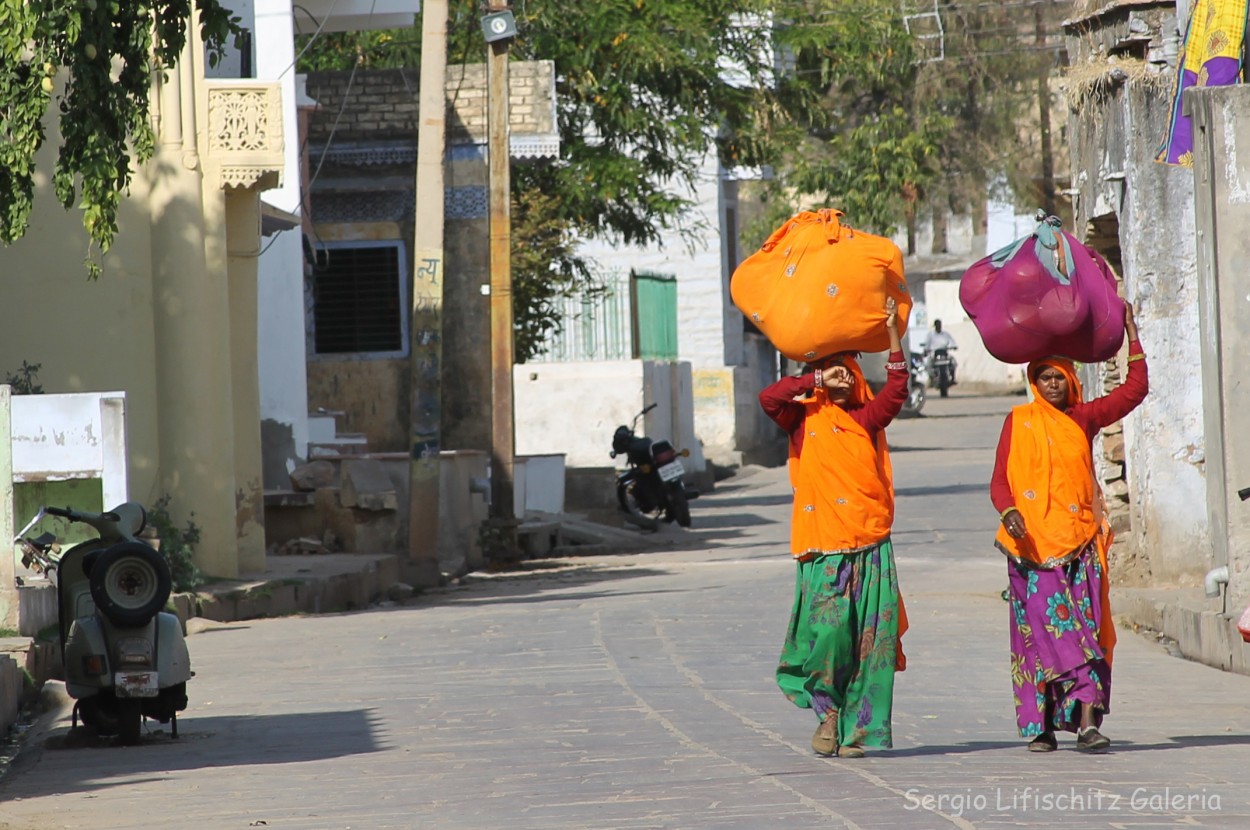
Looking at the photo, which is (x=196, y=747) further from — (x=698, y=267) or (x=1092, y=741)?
(x=698, y=267)

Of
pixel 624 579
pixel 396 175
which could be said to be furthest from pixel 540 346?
pixel 624 579

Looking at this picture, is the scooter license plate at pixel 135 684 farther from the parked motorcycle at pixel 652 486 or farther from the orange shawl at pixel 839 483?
the parked motorcycle at pixel 652 486

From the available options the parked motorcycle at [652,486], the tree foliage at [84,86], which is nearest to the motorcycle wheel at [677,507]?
the parked motorcycle at [652,486]

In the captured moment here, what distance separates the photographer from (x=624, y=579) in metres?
17.4

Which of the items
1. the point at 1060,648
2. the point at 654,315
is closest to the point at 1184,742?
the point at 1060,648

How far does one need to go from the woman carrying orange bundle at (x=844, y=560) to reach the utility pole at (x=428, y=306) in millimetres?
10578

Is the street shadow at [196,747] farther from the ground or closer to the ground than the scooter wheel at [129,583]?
closer to the ground

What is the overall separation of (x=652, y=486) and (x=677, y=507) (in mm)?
452

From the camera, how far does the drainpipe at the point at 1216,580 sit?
10.9 metres

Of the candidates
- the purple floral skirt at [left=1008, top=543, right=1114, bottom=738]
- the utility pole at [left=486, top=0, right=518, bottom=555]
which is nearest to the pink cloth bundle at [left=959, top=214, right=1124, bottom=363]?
the purple floral skirt at [left=1008, top=543, right=1114, bottom=738]

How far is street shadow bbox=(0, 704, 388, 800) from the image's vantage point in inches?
308

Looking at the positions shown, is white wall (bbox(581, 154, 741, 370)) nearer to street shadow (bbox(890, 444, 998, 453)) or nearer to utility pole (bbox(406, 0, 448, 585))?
street shadow (bbox(890, 444, 998, 453))

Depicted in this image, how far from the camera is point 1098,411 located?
7.81 metres

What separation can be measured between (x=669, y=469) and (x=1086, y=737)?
1621 centimetres
